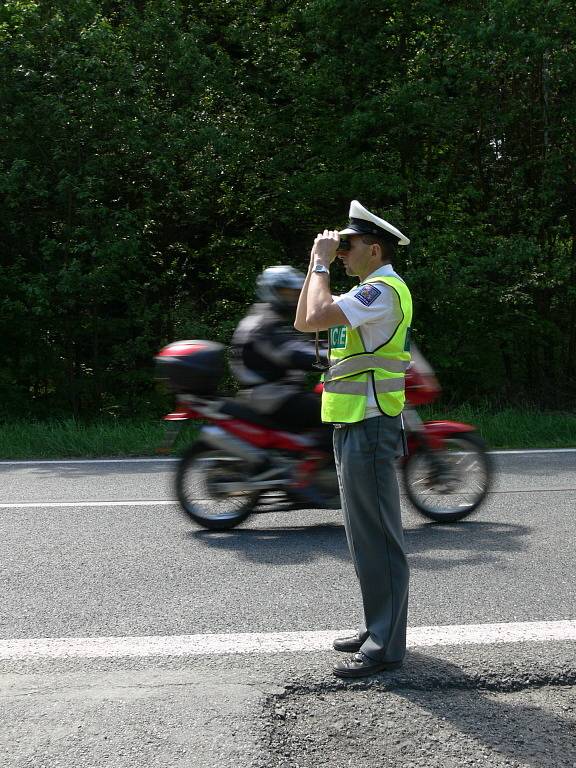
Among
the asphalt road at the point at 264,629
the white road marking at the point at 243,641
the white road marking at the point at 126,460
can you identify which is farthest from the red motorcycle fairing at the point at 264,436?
the white road marking at the point at 126,460

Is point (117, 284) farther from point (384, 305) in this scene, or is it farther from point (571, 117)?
point (384, 305)

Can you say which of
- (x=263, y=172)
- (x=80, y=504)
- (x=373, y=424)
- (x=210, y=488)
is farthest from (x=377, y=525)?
(x=263, y=172)

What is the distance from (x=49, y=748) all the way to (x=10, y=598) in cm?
190

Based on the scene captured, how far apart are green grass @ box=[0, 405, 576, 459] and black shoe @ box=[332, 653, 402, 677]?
256 inches

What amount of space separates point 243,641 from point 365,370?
4.42 feet

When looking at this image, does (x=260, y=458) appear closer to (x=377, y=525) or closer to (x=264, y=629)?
(x=264, y=629)

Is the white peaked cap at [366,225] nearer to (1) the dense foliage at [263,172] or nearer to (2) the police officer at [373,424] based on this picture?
(2) the police officer at [373,424]

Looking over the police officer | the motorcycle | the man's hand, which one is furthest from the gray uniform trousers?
the motorcycle

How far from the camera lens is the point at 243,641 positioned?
13.7 ft

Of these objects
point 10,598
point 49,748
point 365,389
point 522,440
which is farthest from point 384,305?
point 522,440

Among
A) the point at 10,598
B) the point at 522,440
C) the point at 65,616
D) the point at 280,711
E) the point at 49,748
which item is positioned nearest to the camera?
→ the point at 49,748

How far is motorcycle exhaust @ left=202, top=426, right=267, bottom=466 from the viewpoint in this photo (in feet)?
Answer: 20.9

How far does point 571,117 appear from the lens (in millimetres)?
15297

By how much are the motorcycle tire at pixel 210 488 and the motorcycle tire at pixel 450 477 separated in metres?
1.09
